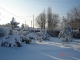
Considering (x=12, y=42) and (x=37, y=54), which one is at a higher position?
(x=12, y=42)

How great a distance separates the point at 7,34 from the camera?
15633mm

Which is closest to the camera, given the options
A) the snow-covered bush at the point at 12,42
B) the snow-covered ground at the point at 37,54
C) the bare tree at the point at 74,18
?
the snow-covered ground at the point at 37,54

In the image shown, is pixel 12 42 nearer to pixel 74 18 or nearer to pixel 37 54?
pixel 37 54

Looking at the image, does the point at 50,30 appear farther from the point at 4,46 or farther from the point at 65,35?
the point at 4,46

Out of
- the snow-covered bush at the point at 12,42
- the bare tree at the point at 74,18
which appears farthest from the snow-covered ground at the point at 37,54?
the bare tree at the point at 74,18

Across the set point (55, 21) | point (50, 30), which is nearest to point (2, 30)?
point (50, 30)

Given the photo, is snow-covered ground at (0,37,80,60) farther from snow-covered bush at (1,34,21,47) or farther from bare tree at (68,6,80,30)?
bare tree at (68,6,80,30)

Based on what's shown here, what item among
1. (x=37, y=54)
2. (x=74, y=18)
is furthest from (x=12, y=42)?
(x=74, y=18)

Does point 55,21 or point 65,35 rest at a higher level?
point 55,21

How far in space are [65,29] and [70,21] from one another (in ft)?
90.7

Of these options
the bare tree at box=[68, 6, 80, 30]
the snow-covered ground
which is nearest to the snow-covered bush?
the snow-covered ground

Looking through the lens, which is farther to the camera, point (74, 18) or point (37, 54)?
point (74, 18)

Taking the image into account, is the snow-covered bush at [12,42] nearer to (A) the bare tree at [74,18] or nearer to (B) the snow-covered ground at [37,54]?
(B) the snow-covered ground at [37,54]

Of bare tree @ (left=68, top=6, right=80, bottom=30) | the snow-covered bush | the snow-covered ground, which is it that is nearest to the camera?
the snow-covered ground
